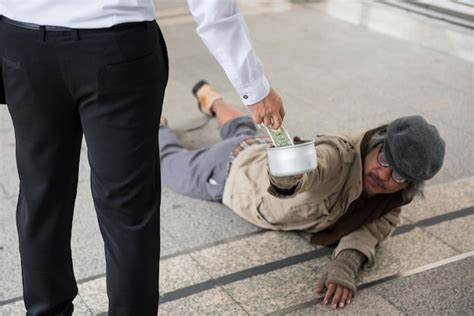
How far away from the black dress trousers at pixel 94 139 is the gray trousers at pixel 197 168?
1.04 metres

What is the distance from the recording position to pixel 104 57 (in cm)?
139

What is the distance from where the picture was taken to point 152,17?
144 centimetres

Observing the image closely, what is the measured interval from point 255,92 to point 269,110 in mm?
81

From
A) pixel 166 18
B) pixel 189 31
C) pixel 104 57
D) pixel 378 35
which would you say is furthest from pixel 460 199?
pixel 166 18

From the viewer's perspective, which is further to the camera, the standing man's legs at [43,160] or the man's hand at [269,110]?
the man's hand at [269,110]

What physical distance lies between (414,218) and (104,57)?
169cm

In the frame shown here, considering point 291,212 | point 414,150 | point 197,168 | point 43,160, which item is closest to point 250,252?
point 291,212

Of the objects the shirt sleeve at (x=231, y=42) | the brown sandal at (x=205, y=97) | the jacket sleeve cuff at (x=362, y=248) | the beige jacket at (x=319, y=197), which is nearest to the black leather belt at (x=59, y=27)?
the shirt sleeve at (x=231, y=42)

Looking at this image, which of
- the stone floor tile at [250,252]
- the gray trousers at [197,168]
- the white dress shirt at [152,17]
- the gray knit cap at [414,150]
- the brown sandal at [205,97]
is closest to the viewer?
the white dress shirt at [152,17]

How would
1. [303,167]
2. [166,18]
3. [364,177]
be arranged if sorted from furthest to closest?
1. [166,18]
2. [364,177]
3. [303,167]

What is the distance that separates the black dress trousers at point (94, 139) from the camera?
4.59 ft

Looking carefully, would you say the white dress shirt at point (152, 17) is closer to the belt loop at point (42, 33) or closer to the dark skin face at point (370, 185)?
the belt loop at point (42, 33)

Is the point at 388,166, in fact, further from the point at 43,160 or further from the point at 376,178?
the point at 43,160

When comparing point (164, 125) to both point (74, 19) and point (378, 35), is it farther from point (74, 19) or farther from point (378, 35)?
point (378, 35)
